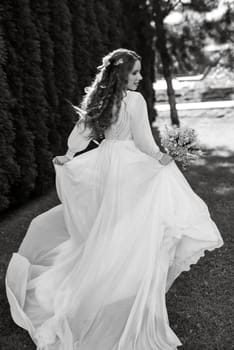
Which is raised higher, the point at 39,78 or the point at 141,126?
the point at 141,126

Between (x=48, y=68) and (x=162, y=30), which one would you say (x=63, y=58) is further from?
(x=162, y=30)

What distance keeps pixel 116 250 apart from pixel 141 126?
902mm

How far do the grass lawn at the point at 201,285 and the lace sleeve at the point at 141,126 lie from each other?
3.83 ft

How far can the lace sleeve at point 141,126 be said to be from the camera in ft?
12.2

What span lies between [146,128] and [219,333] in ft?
4.92

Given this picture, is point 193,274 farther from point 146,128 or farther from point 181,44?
point 181,44

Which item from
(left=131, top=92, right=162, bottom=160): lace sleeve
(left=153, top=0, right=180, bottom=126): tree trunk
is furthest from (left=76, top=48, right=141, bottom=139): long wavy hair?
(left=153, top=0, right=180, bottom=126): tree trunk

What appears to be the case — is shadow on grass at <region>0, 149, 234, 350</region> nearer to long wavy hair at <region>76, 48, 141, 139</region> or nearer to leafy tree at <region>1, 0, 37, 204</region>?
leafy tree at <region>1, 0, 37, 204</region>

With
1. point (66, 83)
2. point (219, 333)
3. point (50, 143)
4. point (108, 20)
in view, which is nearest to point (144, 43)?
point (108, 20)

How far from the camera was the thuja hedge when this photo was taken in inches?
254

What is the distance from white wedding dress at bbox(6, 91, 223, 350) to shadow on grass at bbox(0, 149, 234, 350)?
0.65ft

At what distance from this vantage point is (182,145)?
4.13m

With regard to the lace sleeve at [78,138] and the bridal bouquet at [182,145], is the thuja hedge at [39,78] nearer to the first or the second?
the lace sleeve at [78,138]

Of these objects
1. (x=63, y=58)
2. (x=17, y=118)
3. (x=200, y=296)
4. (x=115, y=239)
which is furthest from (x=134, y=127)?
(x=63, y=58)
